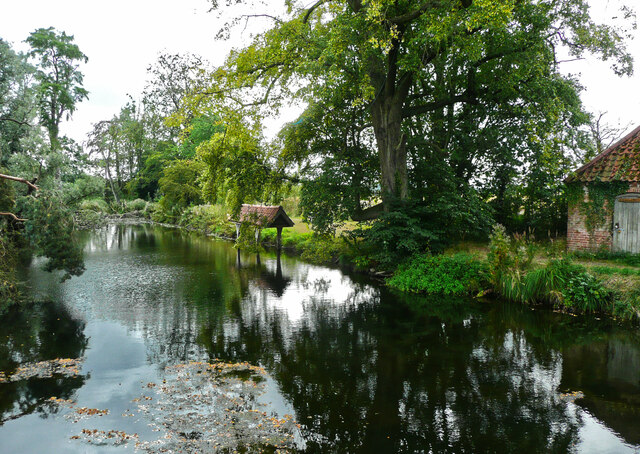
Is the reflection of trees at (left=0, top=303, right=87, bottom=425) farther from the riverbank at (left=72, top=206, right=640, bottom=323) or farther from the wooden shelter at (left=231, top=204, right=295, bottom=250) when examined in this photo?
the riverbank at (left=72, top=206, right=640, bottom=323)

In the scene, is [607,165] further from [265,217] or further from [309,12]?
[265,217]

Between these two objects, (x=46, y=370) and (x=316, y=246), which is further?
(x=316, y=246)

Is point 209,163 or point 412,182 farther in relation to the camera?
point 412,182

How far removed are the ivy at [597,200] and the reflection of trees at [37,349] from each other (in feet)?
54.3

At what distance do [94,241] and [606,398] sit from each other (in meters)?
30.6

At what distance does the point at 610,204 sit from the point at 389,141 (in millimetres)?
8182

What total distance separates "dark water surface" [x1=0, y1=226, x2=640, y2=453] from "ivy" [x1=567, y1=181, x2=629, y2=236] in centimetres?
562

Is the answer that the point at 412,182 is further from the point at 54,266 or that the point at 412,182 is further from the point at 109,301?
the point at 54,266

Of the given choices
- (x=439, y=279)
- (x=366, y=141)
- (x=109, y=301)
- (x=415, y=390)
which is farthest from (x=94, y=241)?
(x=415, y=390)

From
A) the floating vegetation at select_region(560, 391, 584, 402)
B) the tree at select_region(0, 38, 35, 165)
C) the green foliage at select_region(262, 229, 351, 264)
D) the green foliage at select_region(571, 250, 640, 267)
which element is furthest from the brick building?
the tree at select_region(0, 38, 35, 165)

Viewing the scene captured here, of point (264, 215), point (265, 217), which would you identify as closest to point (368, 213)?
point (265, 217)

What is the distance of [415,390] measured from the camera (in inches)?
306

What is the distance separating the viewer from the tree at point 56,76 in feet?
135

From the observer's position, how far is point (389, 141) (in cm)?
1761
